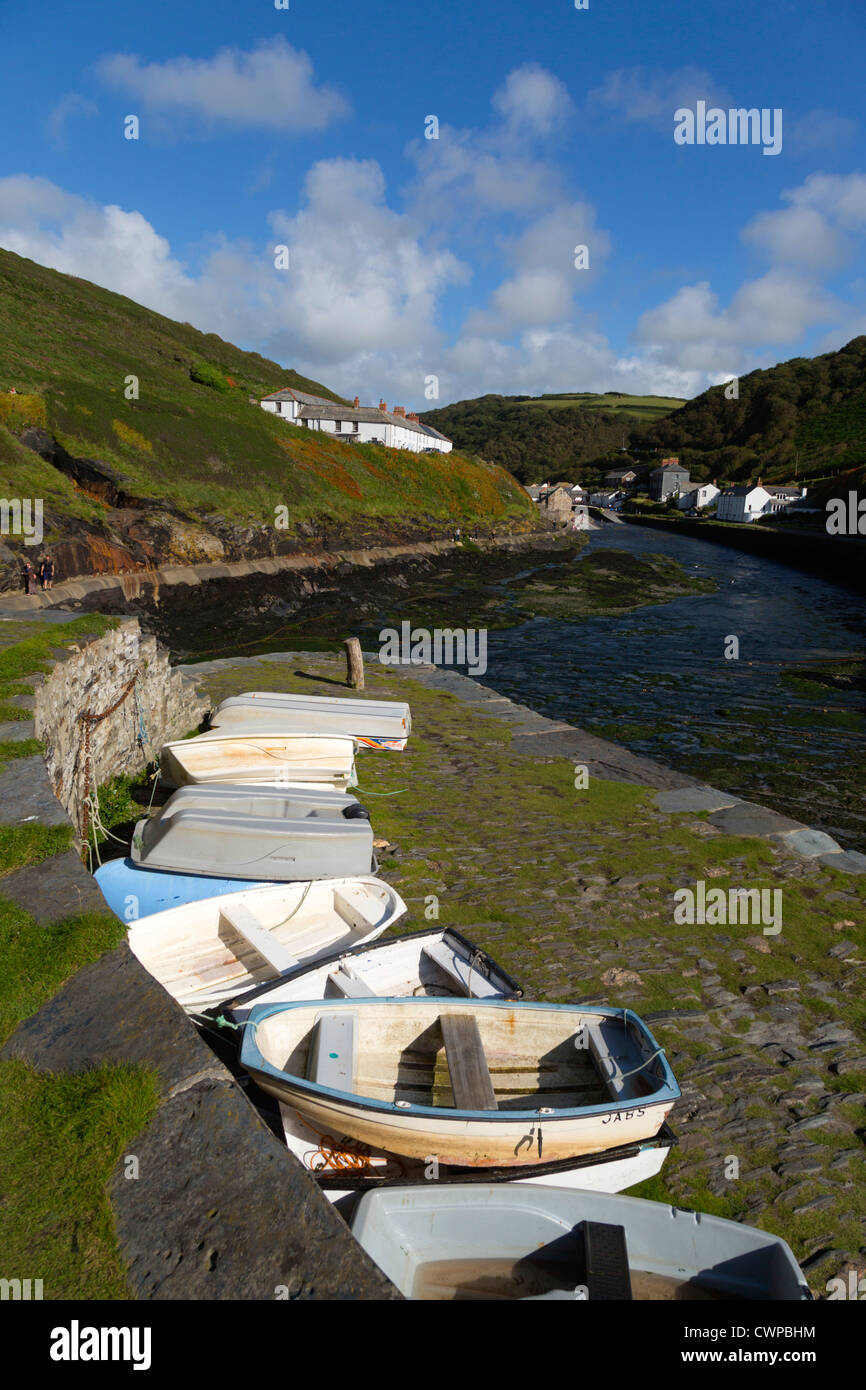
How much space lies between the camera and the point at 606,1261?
3.64 metres

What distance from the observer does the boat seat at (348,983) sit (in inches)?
234

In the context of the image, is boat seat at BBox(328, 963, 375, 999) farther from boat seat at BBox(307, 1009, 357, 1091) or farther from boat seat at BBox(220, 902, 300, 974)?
boat seat at BBox(307, 1009, 357, 1091)

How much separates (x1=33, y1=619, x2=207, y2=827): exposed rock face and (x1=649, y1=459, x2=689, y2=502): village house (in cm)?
14773

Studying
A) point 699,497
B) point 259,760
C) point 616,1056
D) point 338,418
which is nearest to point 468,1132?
point 616,1056

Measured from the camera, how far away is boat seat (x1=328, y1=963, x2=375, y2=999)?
19.5 feet

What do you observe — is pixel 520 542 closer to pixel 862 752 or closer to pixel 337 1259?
pixel 862 752

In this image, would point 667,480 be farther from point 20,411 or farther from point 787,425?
point 20,411

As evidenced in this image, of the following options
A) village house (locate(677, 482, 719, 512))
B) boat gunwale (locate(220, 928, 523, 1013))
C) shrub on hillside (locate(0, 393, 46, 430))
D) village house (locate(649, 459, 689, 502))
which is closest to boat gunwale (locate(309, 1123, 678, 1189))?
boat gunwale (locate(220, 928, 523, 1013))

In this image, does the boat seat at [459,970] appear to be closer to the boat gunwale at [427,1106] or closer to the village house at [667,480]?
the boat gunwale at [427,1106]

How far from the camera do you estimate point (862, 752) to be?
1731 centimetres

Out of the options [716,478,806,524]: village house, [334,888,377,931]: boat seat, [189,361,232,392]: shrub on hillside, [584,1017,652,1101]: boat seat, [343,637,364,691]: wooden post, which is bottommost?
[584,1017,652,1101]: boat seat

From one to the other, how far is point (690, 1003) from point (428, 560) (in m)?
47.9

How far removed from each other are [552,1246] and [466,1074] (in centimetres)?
118

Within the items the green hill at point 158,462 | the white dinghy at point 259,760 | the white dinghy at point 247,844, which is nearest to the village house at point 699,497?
the green hill at point 158,462
